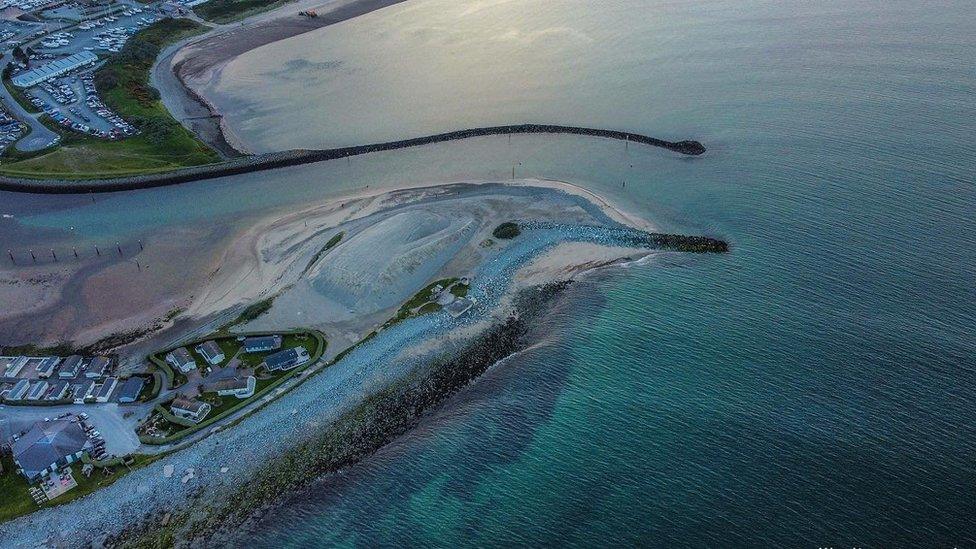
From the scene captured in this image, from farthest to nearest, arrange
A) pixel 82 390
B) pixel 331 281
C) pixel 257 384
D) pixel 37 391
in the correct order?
pixel 331 281 → pixel 257 384 → pixel 37 391 → pixel 82 390

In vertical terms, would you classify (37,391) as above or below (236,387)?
below

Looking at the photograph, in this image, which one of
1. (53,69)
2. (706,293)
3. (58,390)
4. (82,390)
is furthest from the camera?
(53,69)

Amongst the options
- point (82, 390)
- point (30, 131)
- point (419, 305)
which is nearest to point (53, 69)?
point (30, 131)

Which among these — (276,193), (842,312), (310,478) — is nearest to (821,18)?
(842,312)

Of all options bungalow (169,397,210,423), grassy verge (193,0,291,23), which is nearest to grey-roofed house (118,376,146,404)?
bungalow (169,397,210,423)

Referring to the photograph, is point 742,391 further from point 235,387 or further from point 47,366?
point 47,366
